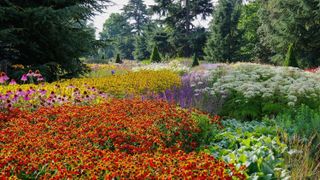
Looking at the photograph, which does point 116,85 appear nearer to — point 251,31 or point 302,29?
point 302,29

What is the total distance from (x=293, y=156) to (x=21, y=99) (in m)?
4.33

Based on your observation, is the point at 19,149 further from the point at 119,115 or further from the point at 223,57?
the point at 223,57

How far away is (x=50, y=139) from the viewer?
370 centimetres

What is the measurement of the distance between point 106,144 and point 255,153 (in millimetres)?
1646

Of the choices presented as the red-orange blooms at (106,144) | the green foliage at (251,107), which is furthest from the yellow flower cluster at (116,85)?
the green foliage at (251,107)

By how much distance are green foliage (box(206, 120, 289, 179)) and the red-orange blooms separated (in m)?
0.33

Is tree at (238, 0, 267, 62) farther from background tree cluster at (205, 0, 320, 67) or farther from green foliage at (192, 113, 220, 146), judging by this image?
green foliage at (192, 113, 220, 146)

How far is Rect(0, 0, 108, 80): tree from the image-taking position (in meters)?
9.20

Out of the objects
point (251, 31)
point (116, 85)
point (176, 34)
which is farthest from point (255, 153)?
point (251, 31)

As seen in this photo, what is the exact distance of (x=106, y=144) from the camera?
153 inches

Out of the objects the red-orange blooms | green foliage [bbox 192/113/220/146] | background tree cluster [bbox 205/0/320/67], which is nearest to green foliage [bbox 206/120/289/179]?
green foliage [bbox 192/113/220/146]

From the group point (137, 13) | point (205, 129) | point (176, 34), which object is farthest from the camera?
point (137, 13)

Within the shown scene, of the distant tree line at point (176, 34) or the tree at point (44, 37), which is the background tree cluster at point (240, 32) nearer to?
the distant tree line at point (176, 34)

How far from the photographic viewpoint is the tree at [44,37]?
9203 millimetres
